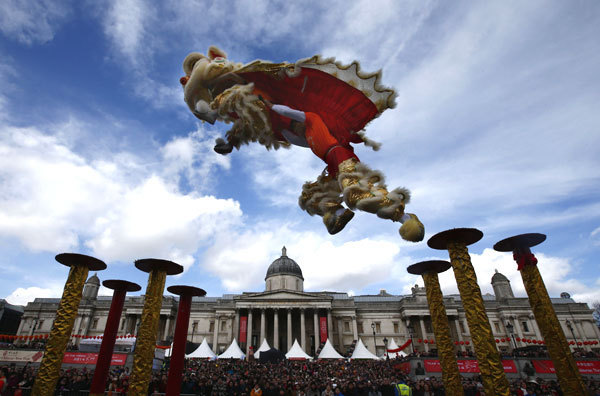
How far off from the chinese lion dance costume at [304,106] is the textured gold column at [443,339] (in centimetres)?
478

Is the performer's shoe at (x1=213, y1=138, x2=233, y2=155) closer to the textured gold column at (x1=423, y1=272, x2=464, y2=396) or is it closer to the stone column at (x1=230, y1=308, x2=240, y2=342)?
the textured gold column at (x1=423, y1=272, x2=464, y2=396)

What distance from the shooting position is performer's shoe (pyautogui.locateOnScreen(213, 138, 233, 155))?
20.6ft

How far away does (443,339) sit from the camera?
8648 millimetres

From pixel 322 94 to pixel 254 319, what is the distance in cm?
5816

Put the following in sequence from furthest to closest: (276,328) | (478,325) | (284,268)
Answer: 1. (284,268)
2. (276,328)
3. (478,325)

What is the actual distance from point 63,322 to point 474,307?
11.2 meters

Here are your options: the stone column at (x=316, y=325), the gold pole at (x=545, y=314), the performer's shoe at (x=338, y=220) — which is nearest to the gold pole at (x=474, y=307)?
the gold pole at (x=545, y=314)

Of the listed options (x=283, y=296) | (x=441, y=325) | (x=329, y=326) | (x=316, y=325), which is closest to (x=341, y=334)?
(x=329, y=326)

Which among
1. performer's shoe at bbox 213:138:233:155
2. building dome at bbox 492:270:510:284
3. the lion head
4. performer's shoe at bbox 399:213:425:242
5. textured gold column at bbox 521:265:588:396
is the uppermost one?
building dome at bbox 492:270:510:284

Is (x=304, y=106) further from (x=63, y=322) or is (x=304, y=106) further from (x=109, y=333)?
(x=109, y=333)

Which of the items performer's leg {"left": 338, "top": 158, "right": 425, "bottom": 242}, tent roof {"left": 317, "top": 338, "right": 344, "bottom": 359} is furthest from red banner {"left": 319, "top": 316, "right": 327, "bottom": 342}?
performer's leg {"left": 338, "top": 158, "right": 425, "bottom": 242}

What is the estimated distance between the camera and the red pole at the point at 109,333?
37.1 ft

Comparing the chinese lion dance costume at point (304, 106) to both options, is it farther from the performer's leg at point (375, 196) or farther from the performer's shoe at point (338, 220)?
the performer's leg at point (375, 196)

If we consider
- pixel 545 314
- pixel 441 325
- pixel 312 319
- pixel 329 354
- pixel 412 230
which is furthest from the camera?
pixel 312 319
